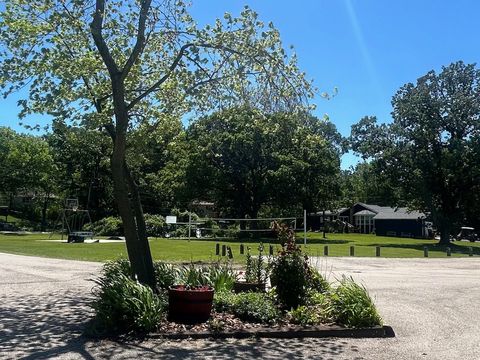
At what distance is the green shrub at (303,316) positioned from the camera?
8.78 metres

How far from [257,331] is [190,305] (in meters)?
1.12

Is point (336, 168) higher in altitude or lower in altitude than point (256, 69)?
higher

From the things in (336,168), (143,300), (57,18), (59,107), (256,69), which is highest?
(336,168)

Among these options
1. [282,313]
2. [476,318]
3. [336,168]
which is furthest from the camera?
[336,168]

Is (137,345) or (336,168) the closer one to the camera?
(137,345)

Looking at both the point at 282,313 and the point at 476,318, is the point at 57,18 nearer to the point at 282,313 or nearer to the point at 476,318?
the point at 282,313

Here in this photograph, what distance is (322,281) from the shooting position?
35.9 ft

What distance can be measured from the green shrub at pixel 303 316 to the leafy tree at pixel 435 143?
39.9m

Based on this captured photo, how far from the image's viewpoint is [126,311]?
823 centimetres

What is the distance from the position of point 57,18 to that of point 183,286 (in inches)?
210

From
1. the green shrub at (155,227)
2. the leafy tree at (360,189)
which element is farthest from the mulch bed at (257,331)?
the leafy tree at (360,189)

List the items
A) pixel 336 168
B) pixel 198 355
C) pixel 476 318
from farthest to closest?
pixel 336 168 < pixel 476 318 < pixel 198 355

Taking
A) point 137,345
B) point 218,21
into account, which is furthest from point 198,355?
point 218,21

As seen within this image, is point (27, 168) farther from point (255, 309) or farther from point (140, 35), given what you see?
point (255, 309)
